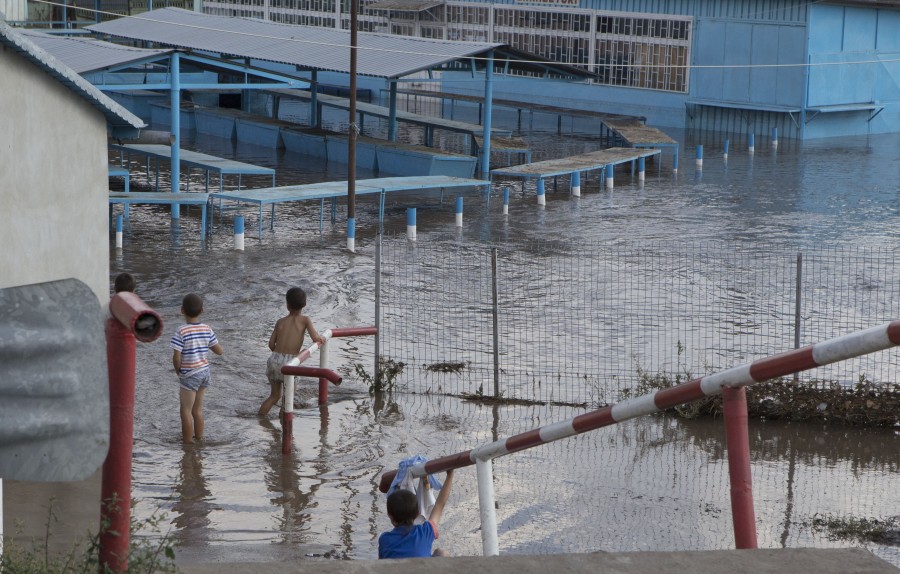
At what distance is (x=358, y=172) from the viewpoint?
28.2 meters

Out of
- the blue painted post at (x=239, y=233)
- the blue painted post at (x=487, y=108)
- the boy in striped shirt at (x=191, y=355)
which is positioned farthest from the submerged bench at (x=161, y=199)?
the boy in striped shirt at (x=191, y=355)

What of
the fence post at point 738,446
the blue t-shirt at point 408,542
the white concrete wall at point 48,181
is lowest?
the blue t-shirt at point 408,542

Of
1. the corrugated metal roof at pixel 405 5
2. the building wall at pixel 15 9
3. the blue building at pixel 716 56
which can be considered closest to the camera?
the blue building at pixel 716 56

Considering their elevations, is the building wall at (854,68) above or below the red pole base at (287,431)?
above

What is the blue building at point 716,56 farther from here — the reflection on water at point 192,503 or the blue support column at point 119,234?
the reflection on water at point 192,503

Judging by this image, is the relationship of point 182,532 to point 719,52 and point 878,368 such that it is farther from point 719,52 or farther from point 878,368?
point 719,52

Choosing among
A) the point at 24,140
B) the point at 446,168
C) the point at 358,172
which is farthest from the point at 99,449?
the point at 358,172

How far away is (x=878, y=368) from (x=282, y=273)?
8.50m

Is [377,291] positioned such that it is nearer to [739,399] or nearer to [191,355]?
[191,355]

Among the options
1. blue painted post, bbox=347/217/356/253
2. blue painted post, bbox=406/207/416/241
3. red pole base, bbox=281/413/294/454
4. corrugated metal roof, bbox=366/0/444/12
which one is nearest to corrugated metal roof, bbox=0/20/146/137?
red pole base, bbox=281/413/294/454

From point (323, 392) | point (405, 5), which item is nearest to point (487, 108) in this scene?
point (323, 392)

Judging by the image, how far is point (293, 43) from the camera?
30500 mm

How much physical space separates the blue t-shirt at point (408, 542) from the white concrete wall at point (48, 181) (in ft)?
8.62

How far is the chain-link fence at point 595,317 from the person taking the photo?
1188cm
